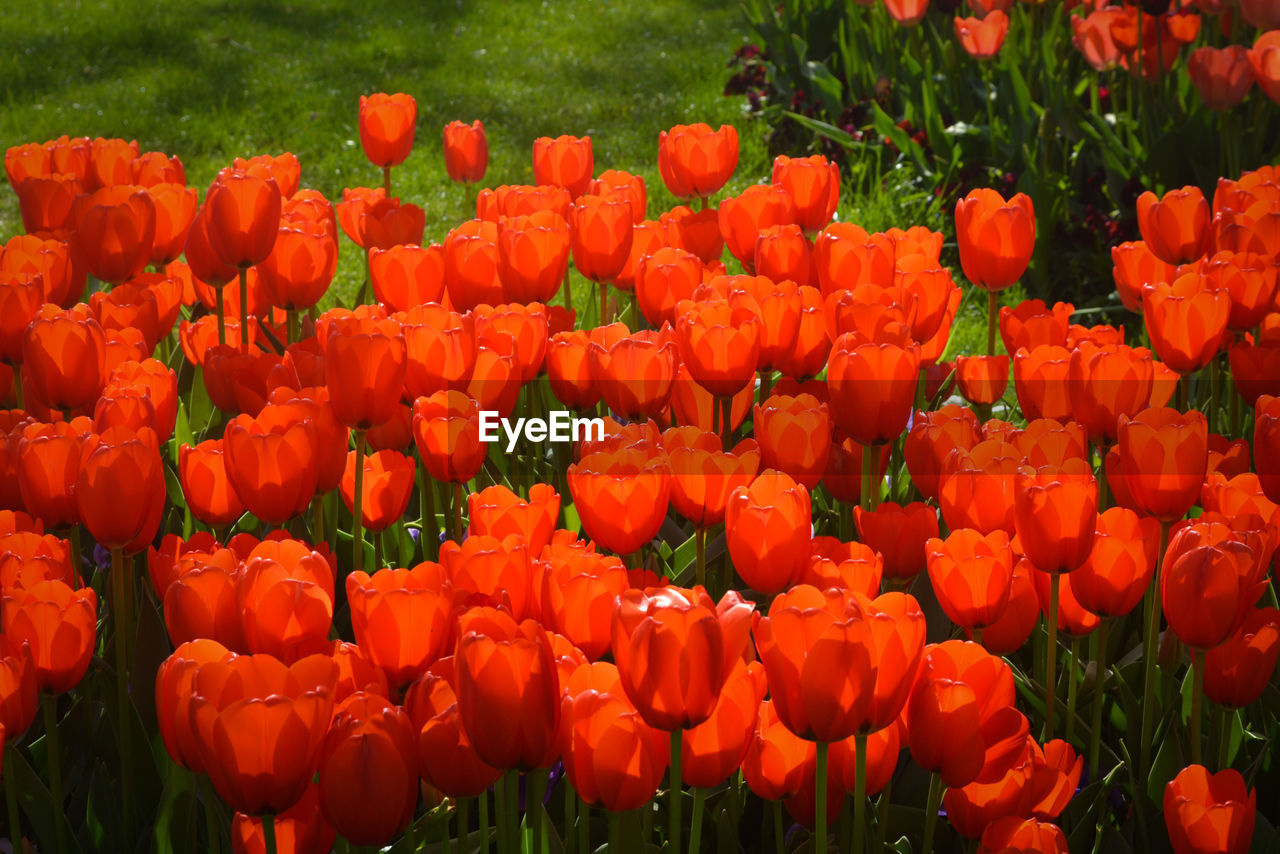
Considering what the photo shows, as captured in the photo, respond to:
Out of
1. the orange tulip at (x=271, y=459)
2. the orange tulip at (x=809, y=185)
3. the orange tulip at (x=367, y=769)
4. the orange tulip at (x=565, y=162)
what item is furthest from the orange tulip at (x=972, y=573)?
the orange tulip at (x=565, y=162)

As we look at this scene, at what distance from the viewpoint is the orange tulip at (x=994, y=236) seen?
2.02 meters

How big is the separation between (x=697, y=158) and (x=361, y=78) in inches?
185

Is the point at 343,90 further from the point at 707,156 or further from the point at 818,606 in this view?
the point at 818,606

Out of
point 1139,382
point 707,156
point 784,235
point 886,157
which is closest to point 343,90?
point 886,157

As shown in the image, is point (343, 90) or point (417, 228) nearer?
point (417, 228)

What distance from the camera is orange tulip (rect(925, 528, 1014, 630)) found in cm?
123

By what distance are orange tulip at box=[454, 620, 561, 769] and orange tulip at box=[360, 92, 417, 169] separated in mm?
2006

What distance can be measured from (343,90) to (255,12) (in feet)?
5.09

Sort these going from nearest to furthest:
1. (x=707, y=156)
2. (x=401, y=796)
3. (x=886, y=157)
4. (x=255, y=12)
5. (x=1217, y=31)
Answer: (x=401, y=796) → (x=707, y=156) → (x=1217, y=31) → (x=886, y=157) → (x=255, y=12)

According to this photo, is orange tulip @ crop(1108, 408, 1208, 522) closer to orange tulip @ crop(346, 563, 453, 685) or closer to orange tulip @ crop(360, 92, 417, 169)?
orange tulip @ crop(346, 563, 453, 685)

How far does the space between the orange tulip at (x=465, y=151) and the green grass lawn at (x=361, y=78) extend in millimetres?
1938

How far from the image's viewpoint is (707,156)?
2492 mm

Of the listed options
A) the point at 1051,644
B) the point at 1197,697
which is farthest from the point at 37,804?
the point at 1197,697

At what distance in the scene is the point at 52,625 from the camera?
3.95 ft
